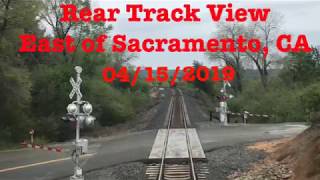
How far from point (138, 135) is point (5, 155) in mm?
8014

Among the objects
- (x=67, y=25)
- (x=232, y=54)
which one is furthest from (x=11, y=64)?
(x=232, y=54)

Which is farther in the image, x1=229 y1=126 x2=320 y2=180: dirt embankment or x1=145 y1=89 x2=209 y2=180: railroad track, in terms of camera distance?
x1=145 y1=89 x2=209 y2=180: railroad track

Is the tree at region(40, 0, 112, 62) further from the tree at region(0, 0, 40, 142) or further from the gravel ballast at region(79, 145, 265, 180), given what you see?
the gravel ballast at region(79, 145, 265, 180)

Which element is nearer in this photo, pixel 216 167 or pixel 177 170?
pixel 177 170

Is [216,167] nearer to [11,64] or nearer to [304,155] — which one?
[304,155]

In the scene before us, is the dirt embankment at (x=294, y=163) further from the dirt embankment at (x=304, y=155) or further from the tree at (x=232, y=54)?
the tree at (x=232, y=54)

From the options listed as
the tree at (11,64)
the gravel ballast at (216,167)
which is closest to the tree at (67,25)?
the tree at (11,64)

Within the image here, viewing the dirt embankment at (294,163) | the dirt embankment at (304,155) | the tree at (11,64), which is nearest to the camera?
the dirt embankment at (304,155)

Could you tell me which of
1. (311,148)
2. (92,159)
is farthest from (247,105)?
(311,148)

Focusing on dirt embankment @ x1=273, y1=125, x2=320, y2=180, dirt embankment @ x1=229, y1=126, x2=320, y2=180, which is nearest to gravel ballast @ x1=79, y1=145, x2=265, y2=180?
dirt embankment @ x1=229, y1=126, x2=320, y2=180

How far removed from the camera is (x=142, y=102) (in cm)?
5819

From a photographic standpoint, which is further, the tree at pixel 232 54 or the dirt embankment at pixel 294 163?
the tree at pixel 232 54

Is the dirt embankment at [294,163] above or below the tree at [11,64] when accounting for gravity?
below

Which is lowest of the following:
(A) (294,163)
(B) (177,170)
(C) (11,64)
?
(B) (177,170)
